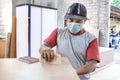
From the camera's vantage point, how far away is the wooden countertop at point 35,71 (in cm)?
77

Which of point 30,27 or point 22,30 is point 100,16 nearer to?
point 30,27

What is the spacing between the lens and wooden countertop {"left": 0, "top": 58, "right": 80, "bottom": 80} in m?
0.77

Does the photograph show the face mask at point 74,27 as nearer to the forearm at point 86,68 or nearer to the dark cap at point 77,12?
the dark cap at point 77,12

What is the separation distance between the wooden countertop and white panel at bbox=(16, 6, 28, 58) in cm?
289

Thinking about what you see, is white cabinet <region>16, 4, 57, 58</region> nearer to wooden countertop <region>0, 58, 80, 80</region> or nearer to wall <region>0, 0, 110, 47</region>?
wall <region>0, 0, 110, 47</region>

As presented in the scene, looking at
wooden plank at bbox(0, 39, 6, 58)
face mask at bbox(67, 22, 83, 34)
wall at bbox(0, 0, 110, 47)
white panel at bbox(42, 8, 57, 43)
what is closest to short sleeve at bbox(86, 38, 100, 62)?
face mask at bbox(67, 22, 83, 34)

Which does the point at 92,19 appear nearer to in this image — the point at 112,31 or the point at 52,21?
the point at 52,21

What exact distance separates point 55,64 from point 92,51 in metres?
0.36

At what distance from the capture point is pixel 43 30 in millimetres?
4242

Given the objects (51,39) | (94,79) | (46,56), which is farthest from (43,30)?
(46,56)

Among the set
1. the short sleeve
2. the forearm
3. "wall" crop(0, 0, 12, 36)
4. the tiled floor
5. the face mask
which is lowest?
the tiled floor

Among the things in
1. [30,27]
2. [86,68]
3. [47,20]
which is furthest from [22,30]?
[86,68]

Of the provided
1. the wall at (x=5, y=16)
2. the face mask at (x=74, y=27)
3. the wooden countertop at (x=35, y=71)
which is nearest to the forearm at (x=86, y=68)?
the wooden countertop at (x=35, y=71)

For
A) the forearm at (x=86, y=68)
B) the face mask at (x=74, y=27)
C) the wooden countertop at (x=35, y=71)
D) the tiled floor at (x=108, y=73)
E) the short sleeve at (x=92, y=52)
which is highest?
the face mask at (x=74, y=27)
